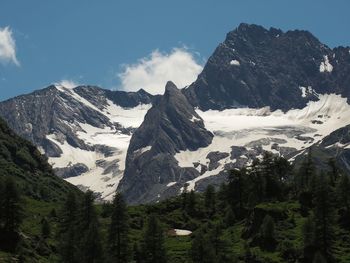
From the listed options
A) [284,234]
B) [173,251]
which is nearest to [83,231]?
[173,251]

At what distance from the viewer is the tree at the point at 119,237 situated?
12800 cm

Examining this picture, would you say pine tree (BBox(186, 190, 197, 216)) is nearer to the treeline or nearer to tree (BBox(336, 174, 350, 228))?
the treeline

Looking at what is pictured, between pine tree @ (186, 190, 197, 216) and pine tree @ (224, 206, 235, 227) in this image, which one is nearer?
pine tree @ (224, 206, 235, 227)

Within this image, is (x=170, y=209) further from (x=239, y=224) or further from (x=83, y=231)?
(x=83, y=231)

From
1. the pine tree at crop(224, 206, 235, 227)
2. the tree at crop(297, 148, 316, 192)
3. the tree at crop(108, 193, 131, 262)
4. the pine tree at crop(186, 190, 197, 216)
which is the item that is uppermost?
the tree at crop(297, 148, 316, 192)

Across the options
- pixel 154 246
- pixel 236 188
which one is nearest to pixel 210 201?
pixel 236 188

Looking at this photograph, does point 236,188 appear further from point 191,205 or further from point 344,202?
point 344,202

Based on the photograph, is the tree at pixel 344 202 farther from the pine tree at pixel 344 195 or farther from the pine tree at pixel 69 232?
the pine tree at pixel 69 232

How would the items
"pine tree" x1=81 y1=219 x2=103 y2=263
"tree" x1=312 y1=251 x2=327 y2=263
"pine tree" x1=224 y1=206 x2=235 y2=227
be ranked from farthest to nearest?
"pine tree" x1=224 y1=206 x2=235 y2=227
"tree" x1=312 y1=251 x2=327 y2=263
"pine tree" x1=81 y1=219 x2=103 y2=263

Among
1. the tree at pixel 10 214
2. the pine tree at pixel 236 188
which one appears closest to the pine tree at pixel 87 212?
the tree at pixel 10 214

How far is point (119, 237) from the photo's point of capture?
13100 centimetres

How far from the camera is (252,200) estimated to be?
169875 mm

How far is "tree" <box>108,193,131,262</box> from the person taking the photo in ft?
420

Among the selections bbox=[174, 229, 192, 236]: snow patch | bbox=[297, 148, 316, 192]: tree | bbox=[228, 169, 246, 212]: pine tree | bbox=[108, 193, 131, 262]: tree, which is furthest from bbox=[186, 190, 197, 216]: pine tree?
bbox=[108, 193, 131, 262]: tree
